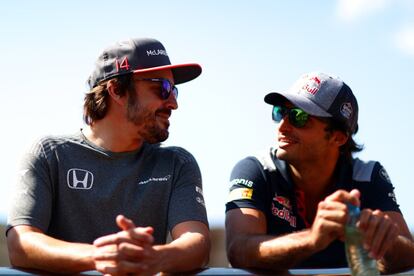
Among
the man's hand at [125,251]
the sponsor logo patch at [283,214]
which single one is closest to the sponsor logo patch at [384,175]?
the sponsor logo patch at [283,214]

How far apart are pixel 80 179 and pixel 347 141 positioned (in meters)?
1.78

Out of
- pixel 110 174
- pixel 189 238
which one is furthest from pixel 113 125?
pixel 189 238

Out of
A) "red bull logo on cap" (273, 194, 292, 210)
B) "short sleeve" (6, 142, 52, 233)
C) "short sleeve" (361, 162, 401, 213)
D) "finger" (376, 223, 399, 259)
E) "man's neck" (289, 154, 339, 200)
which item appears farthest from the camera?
"man's neck" (289, 154, 339, 200)

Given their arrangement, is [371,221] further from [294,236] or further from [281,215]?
[281,215]

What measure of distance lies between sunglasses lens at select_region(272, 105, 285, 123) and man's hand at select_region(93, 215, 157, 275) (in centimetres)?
172

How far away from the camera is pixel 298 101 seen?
4.75m

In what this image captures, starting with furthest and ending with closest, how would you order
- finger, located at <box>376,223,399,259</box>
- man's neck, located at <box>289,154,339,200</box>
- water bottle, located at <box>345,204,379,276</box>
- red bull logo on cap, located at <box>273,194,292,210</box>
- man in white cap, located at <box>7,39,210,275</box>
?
man's neck, located at <box>289,154,339,200</box> < red bull logo on cap, located at <box>273,194,292,210</box> < man in white cap, located at <box>7,39,210,275</box> < finger, located at <box>376,223,399,259</box> < water bottle, located at <box>345,204,379,276</box>

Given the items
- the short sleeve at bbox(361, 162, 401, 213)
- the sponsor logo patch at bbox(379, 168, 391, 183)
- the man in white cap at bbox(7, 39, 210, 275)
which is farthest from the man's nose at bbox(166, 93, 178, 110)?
the sponsor logo patch at bbox(379, 168, 391, 183)

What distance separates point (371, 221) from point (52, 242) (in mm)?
1427

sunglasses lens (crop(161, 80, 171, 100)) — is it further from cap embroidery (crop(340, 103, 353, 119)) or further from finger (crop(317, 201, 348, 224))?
finger (crop(317, 201, 348, 224))

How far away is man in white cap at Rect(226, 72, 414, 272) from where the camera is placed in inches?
157

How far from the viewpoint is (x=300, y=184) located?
4.67 m

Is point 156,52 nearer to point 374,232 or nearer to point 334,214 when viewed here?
point 334,214

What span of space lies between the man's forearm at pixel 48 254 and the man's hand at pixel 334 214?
978mm
